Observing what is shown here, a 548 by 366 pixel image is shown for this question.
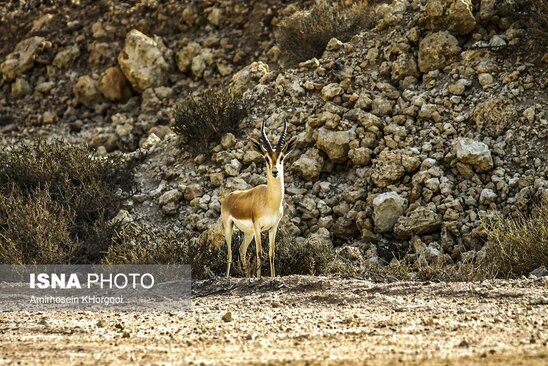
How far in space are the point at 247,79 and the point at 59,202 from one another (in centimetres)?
492

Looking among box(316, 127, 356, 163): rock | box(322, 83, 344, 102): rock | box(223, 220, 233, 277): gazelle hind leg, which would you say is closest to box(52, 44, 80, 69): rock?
box(322, 83, 344, 102): rock

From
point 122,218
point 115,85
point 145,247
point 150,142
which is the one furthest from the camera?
point 115,85

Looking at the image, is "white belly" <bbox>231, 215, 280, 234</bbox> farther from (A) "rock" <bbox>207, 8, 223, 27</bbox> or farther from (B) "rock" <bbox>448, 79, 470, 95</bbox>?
(A) "rock" <bbox>207, 8, 223, 27</bbox>

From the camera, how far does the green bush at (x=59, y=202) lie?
1259 cm

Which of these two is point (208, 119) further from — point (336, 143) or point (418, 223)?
point (418, 223)

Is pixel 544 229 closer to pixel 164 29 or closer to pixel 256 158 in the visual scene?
pixel 256 158

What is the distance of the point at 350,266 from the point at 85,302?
4045 mm

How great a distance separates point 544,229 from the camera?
436 inches

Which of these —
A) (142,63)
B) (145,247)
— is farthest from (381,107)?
(142,63)

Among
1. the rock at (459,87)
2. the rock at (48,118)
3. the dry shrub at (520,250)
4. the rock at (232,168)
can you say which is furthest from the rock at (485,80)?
the rock at (48,118)

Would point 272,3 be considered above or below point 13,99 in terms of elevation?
above

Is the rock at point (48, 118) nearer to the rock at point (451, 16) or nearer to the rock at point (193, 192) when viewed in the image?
the rock at point (193, 192)

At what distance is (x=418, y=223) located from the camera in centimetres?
1349

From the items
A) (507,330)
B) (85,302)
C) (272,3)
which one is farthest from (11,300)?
(272,3)
